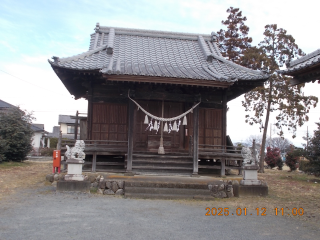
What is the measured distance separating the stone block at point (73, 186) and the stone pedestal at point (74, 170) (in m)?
0.15

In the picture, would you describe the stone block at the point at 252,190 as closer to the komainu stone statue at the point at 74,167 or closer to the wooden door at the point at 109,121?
the wooden door at the point at 109,121

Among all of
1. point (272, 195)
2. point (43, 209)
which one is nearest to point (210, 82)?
point (272, 195)

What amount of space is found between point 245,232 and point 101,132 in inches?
317

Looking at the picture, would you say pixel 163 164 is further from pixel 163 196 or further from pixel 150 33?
pixel 150 33

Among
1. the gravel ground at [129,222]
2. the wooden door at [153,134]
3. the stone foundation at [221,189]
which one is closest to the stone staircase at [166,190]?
the stone foundation at [221,189]

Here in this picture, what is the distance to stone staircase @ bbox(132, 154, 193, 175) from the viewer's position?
441 inches

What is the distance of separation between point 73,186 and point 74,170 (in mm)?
519

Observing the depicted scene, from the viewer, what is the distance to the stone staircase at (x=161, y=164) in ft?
36.8

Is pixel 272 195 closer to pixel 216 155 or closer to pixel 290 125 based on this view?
pixel 216 155

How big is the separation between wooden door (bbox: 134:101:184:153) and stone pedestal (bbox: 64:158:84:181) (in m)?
3.48

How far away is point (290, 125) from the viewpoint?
2058cm

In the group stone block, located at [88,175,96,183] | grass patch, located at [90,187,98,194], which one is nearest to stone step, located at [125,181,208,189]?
grass patch, located at [90,187,98,194]

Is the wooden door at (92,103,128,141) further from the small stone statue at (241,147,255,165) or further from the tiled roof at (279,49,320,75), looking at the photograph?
the tiled roof at (279,49,320,75)

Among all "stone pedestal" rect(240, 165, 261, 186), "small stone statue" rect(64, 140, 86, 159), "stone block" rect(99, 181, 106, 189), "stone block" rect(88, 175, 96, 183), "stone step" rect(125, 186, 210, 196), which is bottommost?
"stone step" rect(125, 186, 210, 196)
